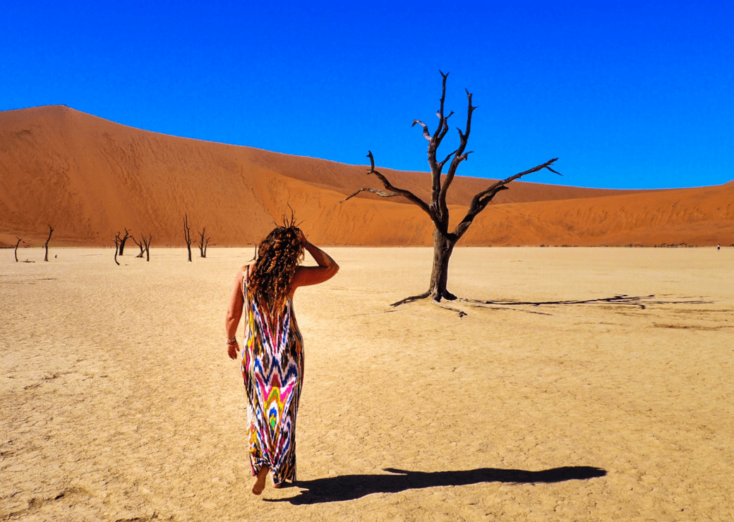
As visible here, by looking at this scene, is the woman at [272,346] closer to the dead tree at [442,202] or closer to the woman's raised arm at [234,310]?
the woman's raised arm at [234,310]

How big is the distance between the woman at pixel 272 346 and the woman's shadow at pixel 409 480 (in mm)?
318

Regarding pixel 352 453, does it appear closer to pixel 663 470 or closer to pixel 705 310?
pixel 663 470

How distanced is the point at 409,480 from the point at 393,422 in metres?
1.18

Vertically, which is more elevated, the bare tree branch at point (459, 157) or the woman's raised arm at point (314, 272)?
the bare tree branch at point (459, 157)

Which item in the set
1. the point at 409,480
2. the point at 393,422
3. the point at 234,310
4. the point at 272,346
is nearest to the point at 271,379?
the point at 272,346

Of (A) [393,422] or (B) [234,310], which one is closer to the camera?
(B) [234,310]

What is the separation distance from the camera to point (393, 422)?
487 centimetres

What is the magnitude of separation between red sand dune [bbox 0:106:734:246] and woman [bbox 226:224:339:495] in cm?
6523

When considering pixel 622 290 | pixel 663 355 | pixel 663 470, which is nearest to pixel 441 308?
pixel 663 355

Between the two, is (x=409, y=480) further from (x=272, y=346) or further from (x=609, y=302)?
(x=609, y=302)

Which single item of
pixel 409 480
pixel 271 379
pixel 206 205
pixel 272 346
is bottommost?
pixel 409 480

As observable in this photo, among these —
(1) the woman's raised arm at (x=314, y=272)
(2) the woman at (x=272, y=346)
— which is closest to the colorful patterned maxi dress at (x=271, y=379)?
(2) the woman at (x=272, y=346)

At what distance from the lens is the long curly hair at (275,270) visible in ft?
10.8

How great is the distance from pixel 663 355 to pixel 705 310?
562cm
